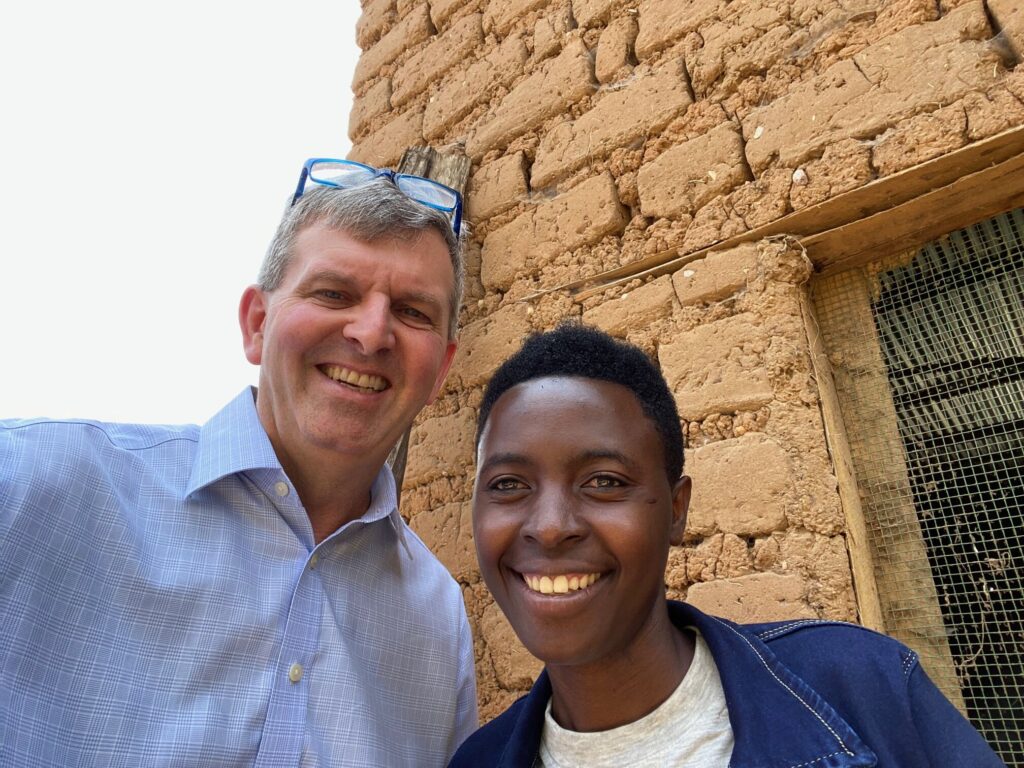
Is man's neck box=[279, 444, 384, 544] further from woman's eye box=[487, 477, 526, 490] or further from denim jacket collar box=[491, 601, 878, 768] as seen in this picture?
denim jacket collar box=[491, 601, 878, 768]

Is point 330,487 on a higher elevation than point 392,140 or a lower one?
lower

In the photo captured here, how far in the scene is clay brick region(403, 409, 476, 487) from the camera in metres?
2.70

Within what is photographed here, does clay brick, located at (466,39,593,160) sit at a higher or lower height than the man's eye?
higher

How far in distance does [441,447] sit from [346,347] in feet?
4.10

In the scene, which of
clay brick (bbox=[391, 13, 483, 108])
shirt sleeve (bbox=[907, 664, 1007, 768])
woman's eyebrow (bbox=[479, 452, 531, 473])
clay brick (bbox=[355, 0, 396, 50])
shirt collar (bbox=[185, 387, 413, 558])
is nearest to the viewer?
shirt sleeve (bbox=[907, 664, 1007, 768])

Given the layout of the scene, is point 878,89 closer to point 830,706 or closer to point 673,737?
point 830,706

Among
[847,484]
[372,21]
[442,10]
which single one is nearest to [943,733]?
[847,484]

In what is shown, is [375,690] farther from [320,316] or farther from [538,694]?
[320,316]

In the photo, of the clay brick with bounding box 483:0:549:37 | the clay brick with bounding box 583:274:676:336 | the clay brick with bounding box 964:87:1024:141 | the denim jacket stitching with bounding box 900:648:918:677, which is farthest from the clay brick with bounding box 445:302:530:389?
the denim jacket stitching with bounding box 900:648:918:677

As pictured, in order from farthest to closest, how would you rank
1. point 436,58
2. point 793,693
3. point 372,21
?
point 372,21 < point 436,58 < point 793,693

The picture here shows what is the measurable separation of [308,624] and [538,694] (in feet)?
1.52

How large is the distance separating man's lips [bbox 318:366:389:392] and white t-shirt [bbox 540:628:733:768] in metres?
0.76

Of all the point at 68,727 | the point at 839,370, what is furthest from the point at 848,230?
the point at 68,727

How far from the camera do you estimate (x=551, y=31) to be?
2.80 meters
